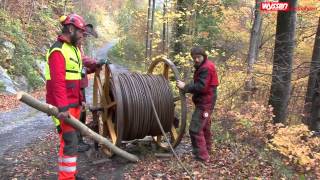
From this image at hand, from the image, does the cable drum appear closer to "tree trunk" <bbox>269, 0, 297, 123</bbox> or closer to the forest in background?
the forest in background

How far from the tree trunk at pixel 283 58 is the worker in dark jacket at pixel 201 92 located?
2.24m

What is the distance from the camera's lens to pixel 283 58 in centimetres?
937

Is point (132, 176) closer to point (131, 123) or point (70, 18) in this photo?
point (131, 123)

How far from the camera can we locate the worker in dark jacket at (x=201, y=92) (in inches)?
283

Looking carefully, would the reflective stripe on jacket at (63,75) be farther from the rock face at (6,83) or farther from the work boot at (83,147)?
the rock face at (6,83)

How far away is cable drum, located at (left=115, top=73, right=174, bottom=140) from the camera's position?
704cm

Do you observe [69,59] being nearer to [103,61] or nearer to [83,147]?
[103,61]

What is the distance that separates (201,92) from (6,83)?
12.1 meters

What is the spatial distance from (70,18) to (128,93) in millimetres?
1647

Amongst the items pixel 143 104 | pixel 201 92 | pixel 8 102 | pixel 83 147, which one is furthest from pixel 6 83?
pixel 201 92

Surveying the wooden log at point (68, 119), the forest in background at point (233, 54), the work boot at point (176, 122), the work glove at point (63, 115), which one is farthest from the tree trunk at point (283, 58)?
the work glove at point (63, 115)

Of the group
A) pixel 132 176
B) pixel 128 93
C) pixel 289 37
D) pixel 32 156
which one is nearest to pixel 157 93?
pixel 128 93

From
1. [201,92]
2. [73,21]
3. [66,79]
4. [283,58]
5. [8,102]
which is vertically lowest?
[8,102]

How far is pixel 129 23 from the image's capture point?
4788 cm
